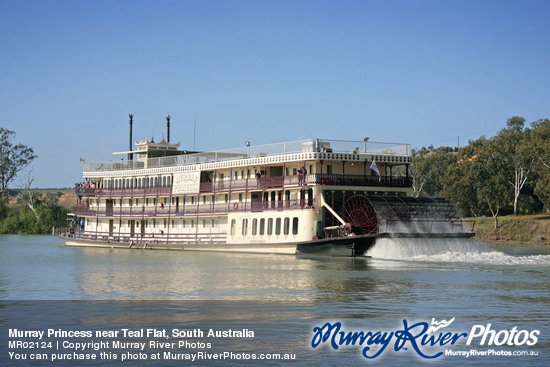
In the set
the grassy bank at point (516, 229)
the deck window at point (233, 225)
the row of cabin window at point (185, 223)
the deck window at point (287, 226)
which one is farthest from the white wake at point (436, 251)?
the grassy bank at point (516, 229)

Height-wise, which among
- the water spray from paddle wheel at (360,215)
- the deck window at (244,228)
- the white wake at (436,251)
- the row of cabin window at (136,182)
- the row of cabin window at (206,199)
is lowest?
the white wake at (436,251)

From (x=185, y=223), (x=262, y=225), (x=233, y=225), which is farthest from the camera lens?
(x=185, y=223)

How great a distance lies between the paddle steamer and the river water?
1.73m

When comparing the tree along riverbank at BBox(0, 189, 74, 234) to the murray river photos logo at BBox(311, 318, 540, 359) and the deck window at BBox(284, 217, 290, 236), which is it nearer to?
the deck window at BBox(284, 217, 290, 236)

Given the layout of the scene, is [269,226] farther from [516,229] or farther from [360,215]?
[516,229]

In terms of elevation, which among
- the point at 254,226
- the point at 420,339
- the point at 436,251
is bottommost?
the point at 420,339

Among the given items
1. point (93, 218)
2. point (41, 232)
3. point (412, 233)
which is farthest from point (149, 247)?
point (41, 232)

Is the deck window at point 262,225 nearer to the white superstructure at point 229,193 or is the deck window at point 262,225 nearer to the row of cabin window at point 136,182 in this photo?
the white superstructure at point 229,193

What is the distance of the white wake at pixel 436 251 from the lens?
3000 cm

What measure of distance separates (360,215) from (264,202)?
19.2 feet

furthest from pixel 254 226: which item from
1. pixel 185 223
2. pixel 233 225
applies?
pixel 185 223

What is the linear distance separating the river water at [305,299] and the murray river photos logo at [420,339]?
9 cm

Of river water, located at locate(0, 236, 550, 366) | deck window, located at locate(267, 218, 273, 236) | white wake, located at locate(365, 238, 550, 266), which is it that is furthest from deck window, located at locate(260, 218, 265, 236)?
white wake, located at locate(365, 238, 550, 266)

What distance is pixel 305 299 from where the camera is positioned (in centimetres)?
1869
